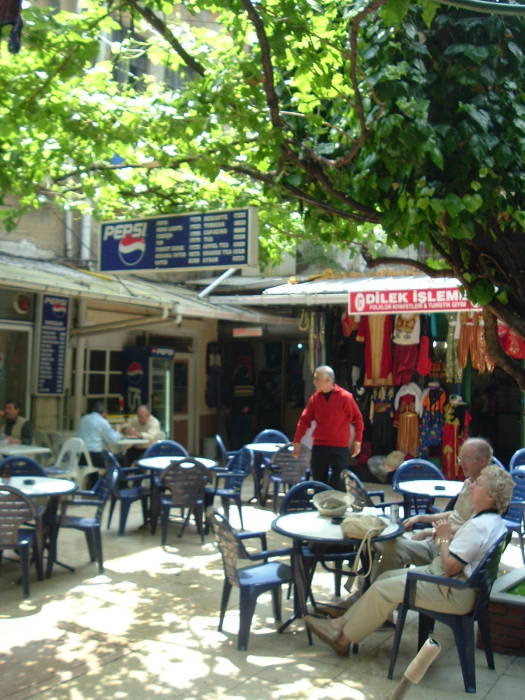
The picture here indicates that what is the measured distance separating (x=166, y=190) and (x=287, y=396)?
26.6ft

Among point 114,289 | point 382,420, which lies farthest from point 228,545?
point 382,420

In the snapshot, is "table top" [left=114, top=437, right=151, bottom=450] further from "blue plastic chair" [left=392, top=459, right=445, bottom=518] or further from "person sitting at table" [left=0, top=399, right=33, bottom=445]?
"blue plastic chair" [left=392, top=459, right=445, bottom=518]

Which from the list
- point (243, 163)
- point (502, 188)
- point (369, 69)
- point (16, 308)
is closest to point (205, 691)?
point (502, 188)

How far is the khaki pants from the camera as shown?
4.78 meters

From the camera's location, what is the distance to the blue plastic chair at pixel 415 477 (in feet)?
27.0

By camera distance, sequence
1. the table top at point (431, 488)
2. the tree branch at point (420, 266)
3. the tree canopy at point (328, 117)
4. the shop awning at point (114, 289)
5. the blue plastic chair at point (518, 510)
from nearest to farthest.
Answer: the tree canopy at point (328, 117) → the tree branch at point (420, 266) → the blue plastic chair at point (518, 510) → the table top at point (431, 488) → the shop awning at point (114, 289)

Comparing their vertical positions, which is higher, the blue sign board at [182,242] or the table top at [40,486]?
the blue sign board at [182,242]

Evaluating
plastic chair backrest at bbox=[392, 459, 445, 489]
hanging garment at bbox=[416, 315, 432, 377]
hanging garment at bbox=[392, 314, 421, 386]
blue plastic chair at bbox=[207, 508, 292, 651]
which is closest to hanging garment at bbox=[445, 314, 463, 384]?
hanging garment at bbox=[416, 315, 432, 377]

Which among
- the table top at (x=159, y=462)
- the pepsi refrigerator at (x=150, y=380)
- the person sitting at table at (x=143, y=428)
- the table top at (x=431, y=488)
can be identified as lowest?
the table top at (x=431, y=488)

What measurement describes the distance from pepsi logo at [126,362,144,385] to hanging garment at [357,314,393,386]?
4.06m

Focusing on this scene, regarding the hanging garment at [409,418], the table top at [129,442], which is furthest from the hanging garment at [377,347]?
the table top at [129,442]

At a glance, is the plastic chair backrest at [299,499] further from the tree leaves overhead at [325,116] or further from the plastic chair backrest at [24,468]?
the plastic chair backrest at [24,468]

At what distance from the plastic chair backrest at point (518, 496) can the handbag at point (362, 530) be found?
274 cm

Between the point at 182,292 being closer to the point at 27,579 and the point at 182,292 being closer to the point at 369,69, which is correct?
the point at 27,579
